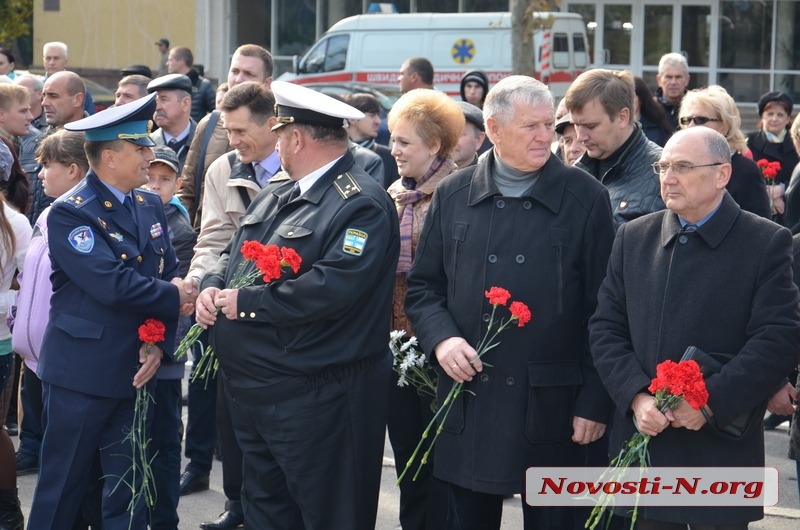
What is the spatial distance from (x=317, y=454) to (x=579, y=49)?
795 inches

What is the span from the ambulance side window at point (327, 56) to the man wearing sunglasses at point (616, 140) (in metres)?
18.6

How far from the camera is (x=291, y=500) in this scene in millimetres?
4645

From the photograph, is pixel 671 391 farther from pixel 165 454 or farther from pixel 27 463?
pixel 27 463

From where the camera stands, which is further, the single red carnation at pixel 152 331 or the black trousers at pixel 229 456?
the black trousers at pixel 229 456

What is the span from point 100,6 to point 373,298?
27.5 metres

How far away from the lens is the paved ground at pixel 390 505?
5766mm

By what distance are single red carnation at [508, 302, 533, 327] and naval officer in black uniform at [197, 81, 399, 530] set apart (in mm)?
593

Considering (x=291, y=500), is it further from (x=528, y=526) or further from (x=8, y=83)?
(x=8, y=83)

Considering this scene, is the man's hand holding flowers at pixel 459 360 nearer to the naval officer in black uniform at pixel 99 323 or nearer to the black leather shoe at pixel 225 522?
the naval officer in black uniform at pixel 99 323

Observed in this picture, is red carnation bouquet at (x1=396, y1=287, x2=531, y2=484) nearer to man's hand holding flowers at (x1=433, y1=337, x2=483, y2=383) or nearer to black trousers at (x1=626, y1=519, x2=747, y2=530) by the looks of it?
man's hand holding flowers at (x1=433, y1=337, x2=483, y2=383)

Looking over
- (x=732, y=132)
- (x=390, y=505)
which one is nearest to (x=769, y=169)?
(x=732, y=132)

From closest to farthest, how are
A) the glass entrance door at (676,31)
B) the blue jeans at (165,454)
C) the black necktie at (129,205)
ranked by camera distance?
the black necktie at (129,205) < the blue jeans at (165,454) < the glass entrance door at (676,31)

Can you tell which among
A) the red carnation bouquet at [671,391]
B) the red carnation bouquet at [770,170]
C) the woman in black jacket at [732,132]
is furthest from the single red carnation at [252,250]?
the red carnation bouquet at [770,170]

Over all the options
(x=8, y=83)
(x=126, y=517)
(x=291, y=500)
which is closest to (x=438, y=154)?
(x=291, y=500)
